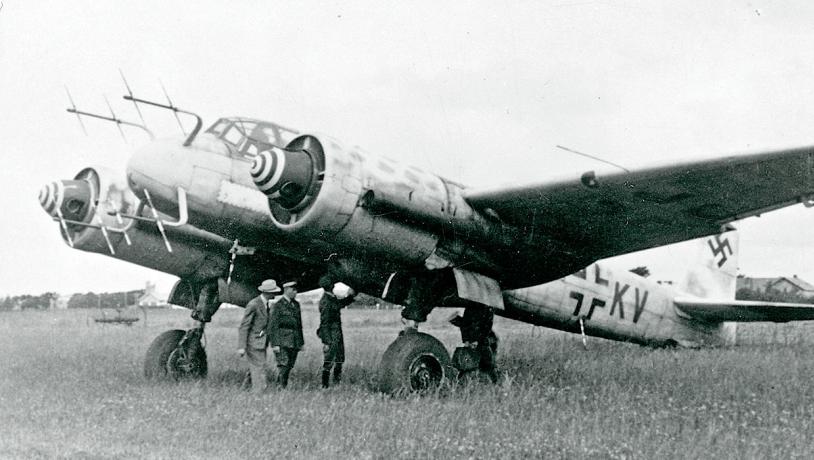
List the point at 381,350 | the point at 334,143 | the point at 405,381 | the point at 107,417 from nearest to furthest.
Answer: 1. the point at 107,417
2. the point at 334,143
3. the point at 405,381
4. the point at 381,350

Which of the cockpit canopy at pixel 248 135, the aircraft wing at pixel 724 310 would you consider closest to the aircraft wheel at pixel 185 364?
the cockpit canopy at pixel 248 135

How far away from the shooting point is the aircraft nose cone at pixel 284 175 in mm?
6195

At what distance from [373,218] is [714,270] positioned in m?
8.91

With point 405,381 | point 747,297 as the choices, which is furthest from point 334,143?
point 747,297

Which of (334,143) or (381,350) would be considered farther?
(381,350)

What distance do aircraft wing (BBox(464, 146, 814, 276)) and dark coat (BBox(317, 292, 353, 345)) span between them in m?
2.18

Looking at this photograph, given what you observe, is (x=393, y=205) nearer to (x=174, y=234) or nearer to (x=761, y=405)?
(x=174, y=234)

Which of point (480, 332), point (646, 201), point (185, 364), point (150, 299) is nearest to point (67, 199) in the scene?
point (185, 364)

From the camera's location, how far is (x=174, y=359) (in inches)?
343

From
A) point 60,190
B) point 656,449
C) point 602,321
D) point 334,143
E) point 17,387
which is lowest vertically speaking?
point 17,387

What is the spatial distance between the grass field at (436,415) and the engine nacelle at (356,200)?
4.83 ft

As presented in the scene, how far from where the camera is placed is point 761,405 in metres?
6.53

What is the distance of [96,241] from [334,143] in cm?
345

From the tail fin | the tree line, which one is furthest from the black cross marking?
the tree line
